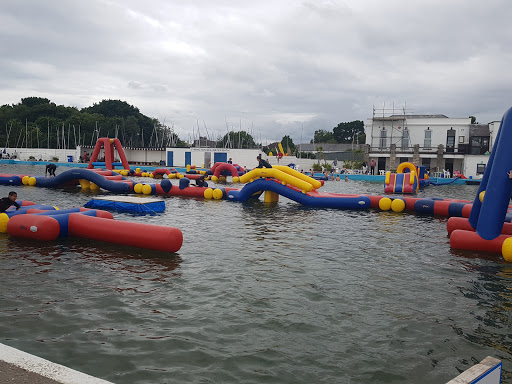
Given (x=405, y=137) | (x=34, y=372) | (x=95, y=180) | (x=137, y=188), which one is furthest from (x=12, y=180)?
(x=405, y=137)

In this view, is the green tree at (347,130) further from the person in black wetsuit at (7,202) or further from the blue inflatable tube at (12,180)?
the person in black wetsuit at (7,202)

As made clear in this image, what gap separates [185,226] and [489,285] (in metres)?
8.23

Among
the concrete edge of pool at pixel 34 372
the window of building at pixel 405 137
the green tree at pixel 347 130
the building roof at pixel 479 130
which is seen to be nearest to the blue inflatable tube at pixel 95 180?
the concrete edge of pool at pixel 34 372

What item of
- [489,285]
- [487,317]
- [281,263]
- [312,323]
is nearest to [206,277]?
[281,263]

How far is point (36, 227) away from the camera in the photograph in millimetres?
9719

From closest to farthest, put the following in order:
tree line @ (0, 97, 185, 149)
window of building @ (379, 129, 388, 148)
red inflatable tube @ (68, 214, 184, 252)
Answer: red inflatable tube @ (68, 214, 184, 252), window of building @ (379, 129, 388, 148), tree line @ (0, 97, 185, 149)

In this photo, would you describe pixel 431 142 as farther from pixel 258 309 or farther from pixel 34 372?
pixel 34 372

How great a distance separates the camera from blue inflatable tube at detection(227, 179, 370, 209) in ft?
58.0

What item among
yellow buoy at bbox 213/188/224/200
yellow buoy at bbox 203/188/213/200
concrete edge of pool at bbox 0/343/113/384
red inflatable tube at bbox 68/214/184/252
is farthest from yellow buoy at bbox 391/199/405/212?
concrete edge of pool at bbox 0/343/113/384

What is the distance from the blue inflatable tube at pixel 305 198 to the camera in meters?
17.7

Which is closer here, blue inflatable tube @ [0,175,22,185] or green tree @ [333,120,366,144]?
blue inflatable tube @ [0,175,22,185]

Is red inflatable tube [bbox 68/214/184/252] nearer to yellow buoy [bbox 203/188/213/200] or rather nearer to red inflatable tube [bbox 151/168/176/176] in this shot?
yellow buoy [bbox 203/188/213/200]

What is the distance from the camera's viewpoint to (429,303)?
22.2ft

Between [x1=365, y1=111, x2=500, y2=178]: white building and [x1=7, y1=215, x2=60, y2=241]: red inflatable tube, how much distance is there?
41411 millimetres
